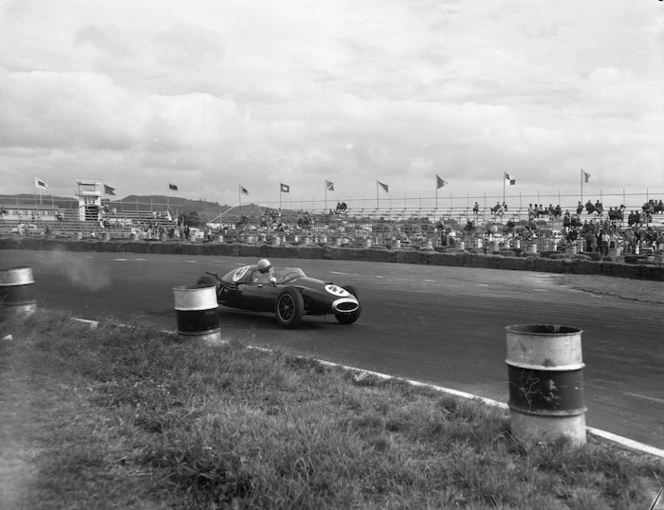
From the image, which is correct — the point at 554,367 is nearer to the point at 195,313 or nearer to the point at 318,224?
the point at 195,313

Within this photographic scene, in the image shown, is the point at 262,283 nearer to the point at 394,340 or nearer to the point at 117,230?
the point at 394,340

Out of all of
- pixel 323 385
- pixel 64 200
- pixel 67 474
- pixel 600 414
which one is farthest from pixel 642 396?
pixel 64 200

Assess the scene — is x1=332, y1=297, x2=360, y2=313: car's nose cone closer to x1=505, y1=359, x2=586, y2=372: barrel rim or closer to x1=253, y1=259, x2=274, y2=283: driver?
x1=253, y1=259, x2=274, y2=283: driver

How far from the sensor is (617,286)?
57.2 feet

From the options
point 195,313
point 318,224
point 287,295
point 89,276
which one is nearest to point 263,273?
point 287,295

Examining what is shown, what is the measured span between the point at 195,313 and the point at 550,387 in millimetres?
4152

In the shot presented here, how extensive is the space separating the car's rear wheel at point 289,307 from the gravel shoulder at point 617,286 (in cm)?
866

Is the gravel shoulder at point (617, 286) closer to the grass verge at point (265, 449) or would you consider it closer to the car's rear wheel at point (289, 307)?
the car's rear wheel at point (289, 307)

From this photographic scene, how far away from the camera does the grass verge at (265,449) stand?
133 inches

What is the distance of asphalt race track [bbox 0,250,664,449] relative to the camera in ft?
20.5

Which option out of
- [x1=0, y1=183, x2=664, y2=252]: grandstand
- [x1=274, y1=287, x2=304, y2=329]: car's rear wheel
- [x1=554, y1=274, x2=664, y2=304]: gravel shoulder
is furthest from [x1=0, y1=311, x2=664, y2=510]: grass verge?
[x1=0, y1=183, x2=664, y2=252]: grandstand

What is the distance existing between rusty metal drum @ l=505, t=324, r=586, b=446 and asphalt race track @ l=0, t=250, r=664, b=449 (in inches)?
35.5

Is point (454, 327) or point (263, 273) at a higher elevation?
point (263, 273)

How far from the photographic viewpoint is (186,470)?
3570mm
